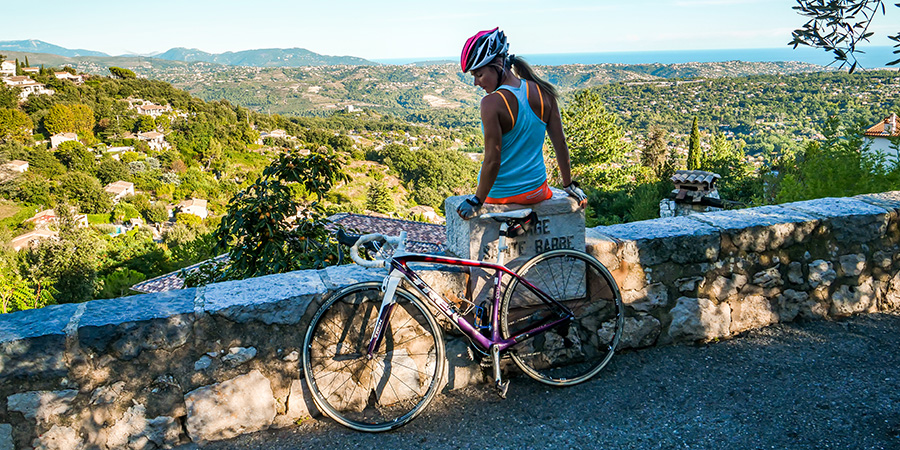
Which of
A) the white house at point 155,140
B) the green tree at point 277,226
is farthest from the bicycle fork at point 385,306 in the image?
the white house at point 155,140

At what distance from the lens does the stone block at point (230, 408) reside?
202 cm

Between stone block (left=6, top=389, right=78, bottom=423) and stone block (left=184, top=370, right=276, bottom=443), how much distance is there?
364 mm

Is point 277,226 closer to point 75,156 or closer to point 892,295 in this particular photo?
point 892,295

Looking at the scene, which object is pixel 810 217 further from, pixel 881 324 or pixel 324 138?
pixel 324 138

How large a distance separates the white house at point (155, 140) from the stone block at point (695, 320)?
73.1 metres

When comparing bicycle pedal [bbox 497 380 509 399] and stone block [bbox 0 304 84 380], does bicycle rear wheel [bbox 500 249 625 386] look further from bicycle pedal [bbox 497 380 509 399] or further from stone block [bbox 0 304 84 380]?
stone block [bbox 0 304 84 380]

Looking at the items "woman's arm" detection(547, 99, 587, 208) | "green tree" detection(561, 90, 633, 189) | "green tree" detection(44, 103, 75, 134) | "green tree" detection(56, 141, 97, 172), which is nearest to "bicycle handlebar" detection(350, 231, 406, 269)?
"woman's arm" detection(547, 99, 587, 208)

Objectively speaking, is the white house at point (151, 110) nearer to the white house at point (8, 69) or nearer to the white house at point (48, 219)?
the white house at point (8, 69)

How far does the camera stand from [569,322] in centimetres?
250

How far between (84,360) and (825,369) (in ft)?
9.95

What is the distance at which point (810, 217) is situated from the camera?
116 inches

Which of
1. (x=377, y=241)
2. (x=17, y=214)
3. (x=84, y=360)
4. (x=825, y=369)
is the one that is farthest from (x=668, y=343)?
(x=17, y=214)

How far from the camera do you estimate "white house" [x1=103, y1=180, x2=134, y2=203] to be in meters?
48.7

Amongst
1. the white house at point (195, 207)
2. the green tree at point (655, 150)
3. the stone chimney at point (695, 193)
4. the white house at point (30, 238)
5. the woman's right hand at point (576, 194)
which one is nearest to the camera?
the woman's right hand at point (576, 194)
